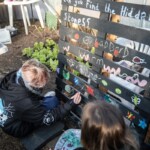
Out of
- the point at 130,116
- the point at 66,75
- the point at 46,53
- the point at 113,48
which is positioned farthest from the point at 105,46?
the point at 46,53

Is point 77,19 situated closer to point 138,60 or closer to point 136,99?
point 138,60

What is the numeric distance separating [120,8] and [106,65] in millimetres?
560

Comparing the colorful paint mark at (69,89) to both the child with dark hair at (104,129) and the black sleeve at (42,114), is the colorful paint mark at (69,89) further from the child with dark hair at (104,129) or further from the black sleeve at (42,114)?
the child with dark hair at (104,129)

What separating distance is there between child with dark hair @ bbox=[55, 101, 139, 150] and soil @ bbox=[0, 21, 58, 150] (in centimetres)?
137

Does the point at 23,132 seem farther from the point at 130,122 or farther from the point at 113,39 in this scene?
the point at 113,39

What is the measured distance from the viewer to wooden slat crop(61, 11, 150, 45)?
5.88 ft

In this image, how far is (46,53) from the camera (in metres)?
4.64

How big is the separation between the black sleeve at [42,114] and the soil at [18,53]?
0.49 metres

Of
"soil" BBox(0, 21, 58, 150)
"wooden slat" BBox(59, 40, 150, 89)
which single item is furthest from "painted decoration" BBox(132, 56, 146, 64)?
"soil" BBox(0, 21, 58, 150)

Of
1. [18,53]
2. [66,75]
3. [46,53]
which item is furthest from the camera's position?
[18,53]

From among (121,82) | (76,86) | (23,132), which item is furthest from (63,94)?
(121,82)

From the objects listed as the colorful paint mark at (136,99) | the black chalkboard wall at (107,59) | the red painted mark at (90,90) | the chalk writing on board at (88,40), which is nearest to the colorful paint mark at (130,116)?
the black chalkboard wall at (107,59)

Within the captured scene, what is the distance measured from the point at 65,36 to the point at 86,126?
53.3 inches

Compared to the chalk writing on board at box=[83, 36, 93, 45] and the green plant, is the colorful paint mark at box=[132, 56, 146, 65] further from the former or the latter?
the green plant
